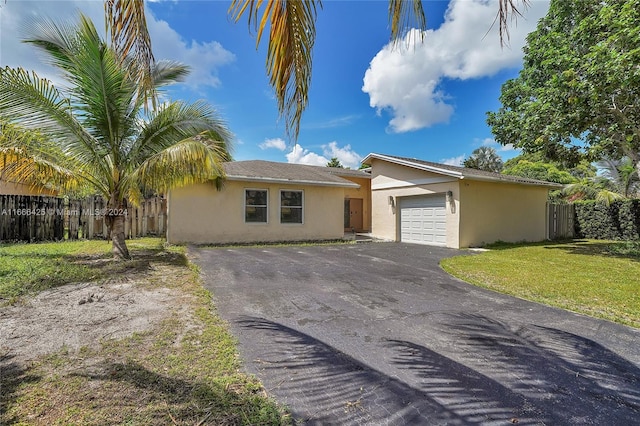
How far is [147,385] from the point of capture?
8.56ft

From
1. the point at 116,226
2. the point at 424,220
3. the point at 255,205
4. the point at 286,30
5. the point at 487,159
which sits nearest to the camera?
the point at 286,30

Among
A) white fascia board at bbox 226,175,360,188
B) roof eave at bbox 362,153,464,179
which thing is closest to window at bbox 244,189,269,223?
white fascia board at bbox 226,175,360,188

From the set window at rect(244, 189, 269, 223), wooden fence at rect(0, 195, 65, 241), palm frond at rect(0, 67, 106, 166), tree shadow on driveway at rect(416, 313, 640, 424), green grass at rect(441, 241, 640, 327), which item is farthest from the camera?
window at rect(244, 189, 269, 223)

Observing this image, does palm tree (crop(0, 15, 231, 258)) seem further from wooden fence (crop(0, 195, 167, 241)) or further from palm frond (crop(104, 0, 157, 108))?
palm frond (crop(104, 0, 157, 108))

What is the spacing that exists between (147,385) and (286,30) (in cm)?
310

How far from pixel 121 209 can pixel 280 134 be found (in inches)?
303

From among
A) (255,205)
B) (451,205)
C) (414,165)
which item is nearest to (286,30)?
(255,205)

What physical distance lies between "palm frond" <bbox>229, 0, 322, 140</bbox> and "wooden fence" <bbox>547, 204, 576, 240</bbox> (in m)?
18.4

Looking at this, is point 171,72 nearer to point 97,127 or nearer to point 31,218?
point 97,127

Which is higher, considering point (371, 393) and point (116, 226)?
point (116, 226)

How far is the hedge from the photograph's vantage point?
1527 centimetres

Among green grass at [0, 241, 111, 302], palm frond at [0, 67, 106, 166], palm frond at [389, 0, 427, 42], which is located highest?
palm frond at [0, 67, 106, 166]

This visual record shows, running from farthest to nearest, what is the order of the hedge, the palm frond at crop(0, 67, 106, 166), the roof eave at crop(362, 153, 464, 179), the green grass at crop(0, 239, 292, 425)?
the hedge < the roof eave at crop(362, 153, 464, 179) < the palm frond at crop(0, 67, 106, 166) < the green grass at crop(0, 239, 292, 425)

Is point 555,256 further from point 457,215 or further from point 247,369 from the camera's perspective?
point 247,369
